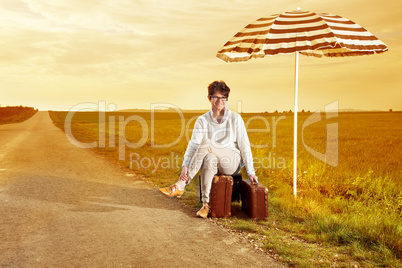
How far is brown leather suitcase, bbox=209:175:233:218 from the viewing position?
5129mm

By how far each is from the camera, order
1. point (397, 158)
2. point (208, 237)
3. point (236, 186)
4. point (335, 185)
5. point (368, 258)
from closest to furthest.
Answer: point (368, 258) → point (208, 237) → point (236, 186) → point (335, 185) → point (397, 158)

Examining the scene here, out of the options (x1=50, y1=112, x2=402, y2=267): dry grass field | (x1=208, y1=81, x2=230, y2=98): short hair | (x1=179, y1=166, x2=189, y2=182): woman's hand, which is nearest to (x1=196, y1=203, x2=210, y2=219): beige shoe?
(x1=50, y1=112, x2=402, y2=267): dry grass field

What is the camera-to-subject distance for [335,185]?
24.6 ft

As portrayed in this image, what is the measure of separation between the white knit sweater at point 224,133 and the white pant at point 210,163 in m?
0.10

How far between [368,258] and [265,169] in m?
4.69

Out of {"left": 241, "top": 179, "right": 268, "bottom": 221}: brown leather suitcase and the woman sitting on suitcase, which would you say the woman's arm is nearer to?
the woman sitting on suitcase

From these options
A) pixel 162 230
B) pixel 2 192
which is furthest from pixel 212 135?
pixel 2 192

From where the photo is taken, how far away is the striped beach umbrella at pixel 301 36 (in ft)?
16.5

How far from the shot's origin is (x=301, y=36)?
→ 5.09 meters

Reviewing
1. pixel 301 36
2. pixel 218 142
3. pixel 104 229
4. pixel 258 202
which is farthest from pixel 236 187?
pixel 301 36

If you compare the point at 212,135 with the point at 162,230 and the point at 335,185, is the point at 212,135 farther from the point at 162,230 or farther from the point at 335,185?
the point at 335,185

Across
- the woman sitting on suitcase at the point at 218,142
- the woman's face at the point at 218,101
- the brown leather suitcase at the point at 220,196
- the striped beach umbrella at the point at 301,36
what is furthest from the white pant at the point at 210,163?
the striped beach umbrella at the point at 301,36

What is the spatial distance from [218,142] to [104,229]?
6.83ft

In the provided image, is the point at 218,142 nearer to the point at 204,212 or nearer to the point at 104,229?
the point at 204,212
